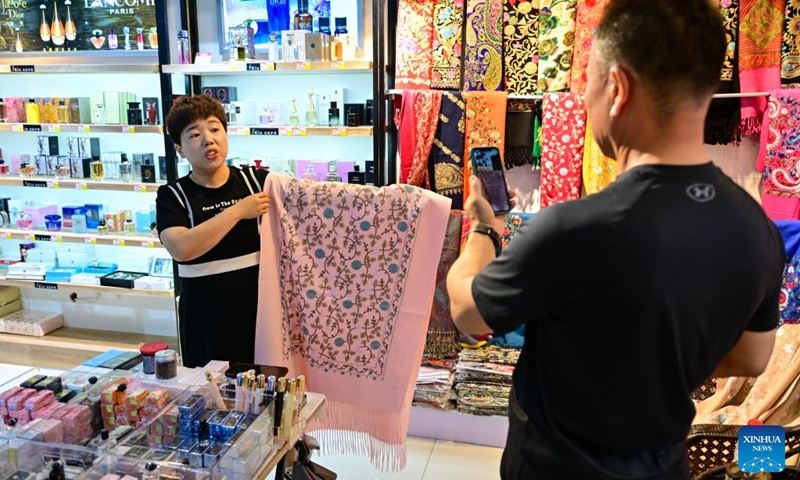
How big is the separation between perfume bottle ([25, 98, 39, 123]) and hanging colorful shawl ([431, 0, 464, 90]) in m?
2.70

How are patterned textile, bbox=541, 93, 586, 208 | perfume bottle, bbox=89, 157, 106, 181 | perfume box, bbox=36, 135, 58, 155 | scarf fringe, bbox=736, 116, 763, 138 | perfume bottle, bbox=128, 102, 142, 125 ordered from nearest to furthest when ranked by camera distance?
scarf fringe, bbox=736, 116, 763, 138 < patterned textile, bbox=541, 93, 586, 208 < perfume bottle, bbox=128, 102, 142, 125 < perfume bottle, bbox=89, 157, 106, 181 < perfume box, bbox=36, 135, 58, 155

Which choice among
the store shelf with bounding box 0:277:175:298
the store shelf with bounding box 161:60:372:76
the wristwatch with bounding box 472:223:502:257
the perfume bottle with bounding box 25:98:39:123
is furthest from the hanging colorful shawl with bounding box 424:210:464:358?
the perfume bottle with bounding box 25:98:39:123

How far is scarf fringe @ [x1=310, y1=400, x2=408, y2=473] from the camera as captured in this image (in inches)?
90.9

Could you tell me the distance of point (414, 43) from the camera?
11.6 ft

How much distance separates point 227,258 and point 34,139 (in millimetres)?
3243

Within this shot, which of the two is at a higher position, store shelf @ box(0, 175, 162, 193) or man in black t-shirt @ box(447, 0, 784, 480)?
man in black t-shirt @ box(447, 0, 784, 480)

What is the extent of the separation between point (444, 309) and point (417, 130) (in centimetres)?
103

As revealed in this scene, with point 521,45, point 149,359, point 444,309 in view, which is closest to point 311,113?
point 521,45

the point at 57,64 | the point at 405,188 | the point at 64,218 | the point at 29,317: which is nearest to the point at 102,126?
the point at 57,64

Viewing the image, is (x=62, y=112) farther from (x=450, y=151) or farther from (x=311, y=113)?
(x=450, y=151)

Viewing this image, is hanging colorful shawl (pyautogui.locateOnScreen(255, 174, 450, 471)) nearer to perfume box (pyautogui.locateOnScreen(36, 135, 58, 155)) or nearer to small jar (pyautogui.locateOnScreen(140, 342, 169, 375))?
small jar (pyautogui.locateOnScreen(140, 342, 169, 375))

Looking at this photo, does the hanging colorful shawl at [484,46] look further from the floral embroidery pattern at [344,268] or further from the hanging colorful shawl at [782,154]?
the floral embroidery pattern at [344,268]

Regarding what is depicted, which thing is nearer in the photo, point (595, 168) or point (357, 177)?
point (595, 168)

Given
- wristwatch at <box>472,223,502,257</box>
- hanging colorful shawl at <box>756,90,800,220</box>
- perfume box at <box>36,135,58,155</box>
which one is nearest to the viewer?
wristwatch at <box>472,223,502,257</box>
